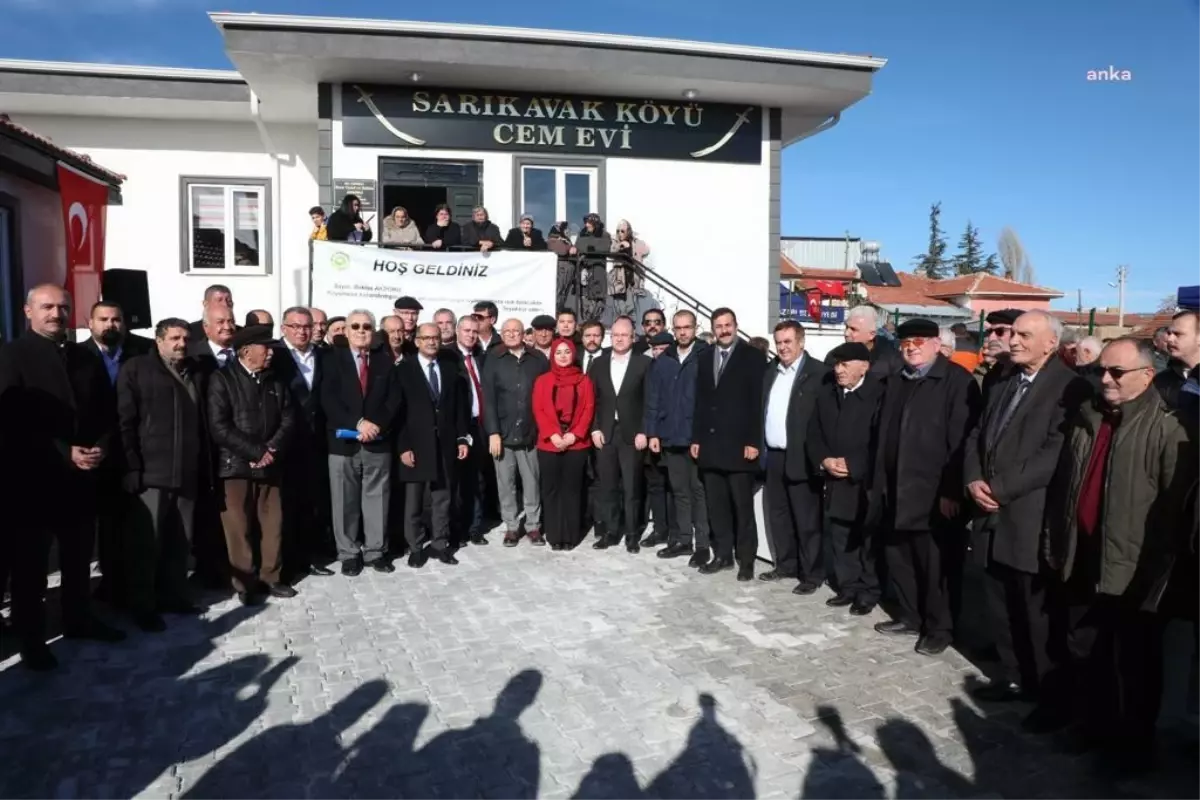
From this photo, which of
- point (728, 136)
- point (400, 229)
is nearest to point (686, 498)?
point (400, 229)

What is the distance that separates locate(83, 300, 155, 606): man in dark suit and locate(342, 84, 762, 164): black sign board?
6829 millimetres

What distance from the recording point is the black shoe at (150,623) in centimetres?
509

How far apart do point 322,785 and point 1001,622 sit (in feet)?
11.4

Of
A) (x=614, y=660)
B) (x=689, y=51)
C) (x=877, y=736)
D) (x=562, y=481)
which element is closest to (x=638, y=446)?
(x=562, y=481)

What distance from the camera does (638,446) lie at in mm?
7086

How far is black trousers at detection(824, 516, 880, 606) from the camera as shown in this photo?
5676 millimetres

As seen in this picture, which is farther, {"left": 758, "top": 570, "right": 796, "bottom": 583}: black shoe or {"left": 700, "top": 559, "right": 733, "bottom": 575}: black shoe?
{"left": 700, "top": 559, "right": 733, "bottom": 575}: black shoe

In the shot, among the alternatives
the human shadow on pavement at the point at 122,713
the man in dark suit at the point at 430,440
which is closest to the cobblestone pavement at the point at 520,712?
the human shadow on pavement at the point at 122,713

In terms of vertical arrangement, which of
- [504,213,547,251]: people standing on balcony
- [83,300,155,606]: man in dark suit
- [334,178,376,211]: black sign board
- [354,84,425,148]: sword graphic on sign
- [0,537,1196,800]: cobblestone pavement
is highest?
[354,84,425,148]: sword graphic on sign

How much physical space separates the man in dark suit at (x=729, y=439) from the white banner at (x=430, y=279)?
3993mm

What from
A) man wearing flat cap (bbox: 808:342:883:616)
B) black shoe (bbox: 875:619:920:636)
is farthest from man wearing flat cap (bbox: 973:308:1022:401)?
black shoe (bbox: 875:619:920:636)

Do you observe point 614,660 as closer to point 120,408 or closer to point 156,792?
point 156,792

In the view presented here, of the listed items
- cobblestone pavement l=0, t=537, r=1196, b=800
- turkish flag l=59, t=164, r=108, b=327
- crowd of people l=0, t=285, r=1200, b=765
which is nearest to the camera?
cobblestone pavement l=0, t=537, r=1196, b=800

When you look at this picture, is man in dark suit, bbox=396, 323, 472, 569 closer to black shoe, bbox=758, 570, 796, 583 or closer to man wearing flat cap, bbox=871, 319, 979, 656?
black shoe, bbox=758, 570, 796, 583
